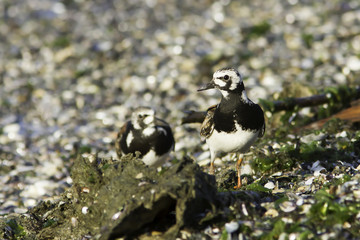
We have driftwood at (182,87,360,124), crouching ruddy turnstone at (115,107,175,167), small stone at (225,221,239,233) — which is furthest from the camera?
driftwood at (182,87,360,124)

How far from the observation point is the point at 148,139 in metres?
6.05

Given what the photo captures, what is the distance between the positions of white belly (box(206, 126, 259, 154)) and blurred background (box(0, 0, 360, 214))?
2.21m

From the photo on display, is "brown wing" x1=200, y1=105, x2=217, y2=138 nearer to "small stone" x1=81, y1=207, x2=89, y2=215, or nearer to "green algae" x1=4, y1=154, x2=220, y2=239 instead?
"green algae" x1=4, y1=154, x2=220, y2=239

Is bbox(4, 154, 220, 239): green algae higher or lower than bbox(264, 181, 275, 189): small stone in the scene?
higher

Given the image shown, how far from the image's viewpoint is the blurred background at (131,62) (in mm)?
8109

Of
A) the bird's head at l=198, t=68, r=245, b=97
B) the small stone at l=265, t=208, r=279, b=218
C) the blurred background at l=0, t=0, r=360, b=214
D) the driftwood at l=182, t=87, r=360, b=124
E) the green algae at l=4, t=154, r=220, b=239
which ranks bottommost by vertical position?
the small stone at l=265, t=208, r=279, b=218

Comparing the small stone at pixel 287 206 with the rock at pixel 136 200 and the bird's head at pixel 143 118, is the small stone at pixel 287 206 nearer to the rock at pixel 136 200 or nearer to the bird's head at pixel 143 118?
the rock at pixel 136 200

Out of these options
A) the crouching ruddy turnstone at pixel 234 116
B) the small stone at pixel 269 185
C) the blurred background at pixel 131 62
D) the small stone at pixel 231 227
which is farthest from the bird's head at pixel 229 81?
the blurred background at pixel 131 62

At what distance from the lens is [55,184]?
6.61 metres

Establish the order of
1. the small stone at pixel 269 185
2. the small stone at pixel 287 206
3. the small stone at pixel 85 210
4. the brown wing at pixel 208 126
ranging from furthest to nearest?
1. the brown wing at pixel 208 126
2. the small stone at pixel 269 185
3. the small stone at pixel 85 210
4. the small stone at pixel 287 206

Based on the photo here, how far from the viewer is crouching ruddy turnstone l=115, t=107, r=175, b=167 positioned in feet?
19.8

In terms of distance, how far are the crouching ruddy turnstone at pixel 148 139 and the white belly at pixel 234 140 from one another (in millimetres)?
1057

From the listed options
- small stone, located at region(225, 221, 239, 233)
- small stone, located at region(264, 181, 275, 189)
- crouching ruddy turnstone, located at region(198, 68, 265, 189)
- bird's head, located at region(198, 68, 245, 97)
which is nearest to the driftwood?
crouching ruddy turnstone, located at region(198, 68, 265, 189)

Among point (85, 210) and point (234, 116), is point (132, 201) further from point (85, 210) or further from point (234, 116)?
point (234, 116)
